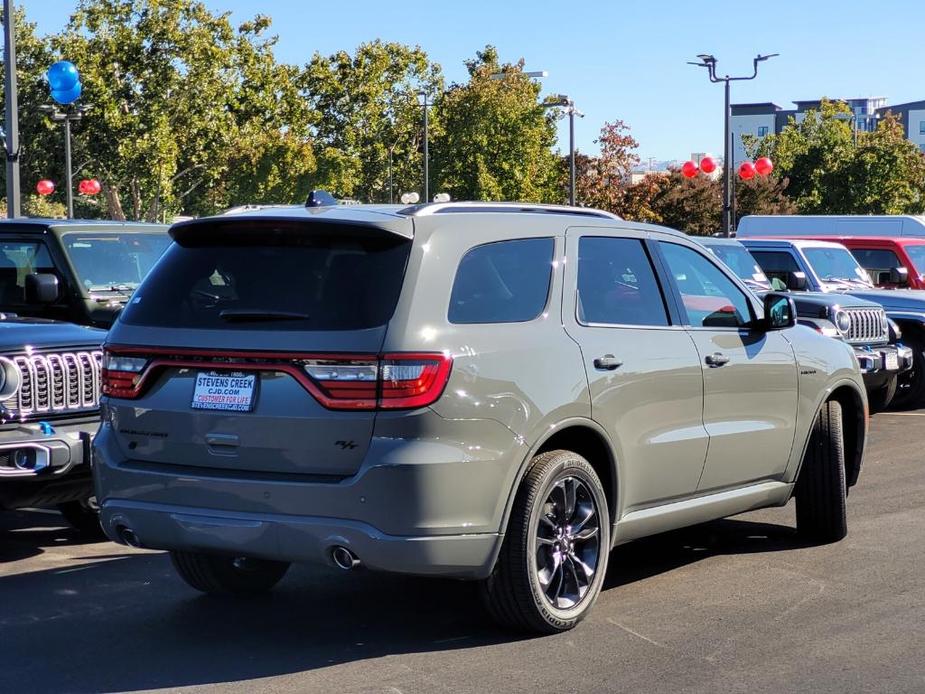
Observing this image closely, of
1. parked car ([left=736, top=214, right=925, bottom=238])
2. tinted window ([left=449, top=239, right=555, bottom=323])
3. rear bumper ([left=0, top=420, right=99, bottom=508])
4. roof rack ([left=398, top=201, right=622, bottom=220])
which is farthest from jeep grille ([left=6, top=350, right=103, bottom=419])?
parked car ([left=736, top=214, right=925, bottom=238])

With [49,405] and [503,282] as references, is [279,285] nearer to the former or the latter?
[503,282]

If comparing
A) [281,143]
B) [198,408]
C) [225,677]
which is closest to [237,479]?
[198,408]

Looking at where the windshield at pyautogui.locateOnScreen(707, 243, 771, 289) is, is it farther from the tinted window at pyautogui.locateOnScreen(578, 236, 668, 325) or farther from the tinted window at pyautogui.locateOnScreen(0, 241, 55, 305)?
the tinted window at pyautogui.locateOnScreen(578, 236, 668, 325)

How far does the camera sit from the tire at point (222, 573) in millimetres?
6512

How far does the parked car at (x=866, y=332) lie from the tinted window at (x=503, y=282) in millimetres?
7635

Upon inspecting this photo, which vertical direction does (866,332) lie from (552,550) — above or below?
above

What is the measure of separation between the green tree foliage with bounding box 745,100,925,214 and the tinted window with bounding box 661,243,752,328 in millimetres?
62408

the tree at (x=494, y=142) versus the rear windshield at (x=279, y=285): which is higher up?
the tree at (x=494, y=142)

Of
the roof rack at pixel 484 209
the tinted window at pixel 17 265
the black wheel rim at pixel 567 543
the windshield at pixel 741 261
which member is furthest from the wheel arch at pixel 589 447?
the windshield at pixel 741 261

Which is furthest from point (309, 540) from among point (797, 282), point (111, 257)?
point (797, 282)

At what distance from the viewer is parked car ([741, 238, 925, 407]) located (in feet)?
50.7

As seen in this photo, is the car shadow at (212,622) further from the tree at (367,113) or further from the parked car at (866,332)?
the tree at (367,113)

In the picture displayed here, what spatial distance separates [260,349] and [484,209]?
1234 mm

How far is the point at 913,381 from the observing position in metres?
15.4
